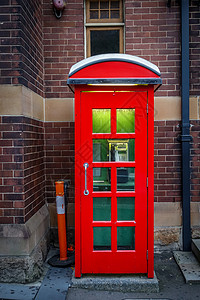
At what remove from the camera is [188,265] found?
4.15m

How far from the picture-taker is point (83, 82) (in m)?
3.41

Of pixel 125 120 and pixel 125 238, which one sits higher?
pixel 125 120

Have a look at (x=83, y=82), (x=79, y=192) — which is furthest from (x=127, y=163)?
(x=83, y=82)

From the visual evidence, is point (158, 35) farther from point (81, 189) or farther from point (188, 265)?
point (188, 265)

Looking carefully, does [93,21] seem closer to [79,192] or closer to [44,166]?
[44,166]

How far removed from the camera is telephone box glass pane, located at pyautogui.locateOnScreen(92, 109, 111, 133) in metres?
3.65

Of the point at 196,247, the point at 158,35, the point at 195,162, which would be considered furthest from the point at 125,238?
the point at 158,35

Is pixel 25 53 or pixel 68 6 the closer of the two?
pixel 25 53

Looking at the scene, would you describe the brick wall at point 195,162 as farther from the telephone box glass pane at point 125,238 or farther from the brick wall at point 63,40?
the brick wall at point 63,40

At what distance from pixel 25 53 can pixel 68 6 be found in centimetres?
164

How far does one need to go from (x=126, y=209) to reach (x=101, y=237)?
1.79 ft

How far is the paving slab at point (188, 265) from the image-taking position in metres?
3.78

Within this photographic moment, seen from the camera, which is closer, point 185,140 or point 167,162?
point 185,140

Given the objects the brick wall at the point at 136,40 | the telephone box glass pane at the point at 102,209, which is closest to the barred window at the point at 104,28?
the brick wall at the point at 136,40
